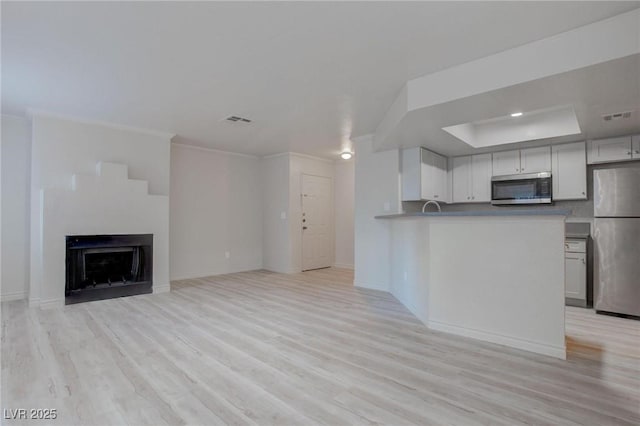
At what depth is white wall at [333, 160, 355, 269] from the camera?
24.4ft

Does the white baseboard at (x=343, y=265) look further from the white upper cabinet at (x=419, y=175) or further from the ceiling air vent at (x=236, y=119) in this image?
the ceiling air vent at (x=236, y=119)

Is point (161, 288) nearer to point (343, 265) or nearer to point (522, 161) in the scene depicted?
point (343, 265)

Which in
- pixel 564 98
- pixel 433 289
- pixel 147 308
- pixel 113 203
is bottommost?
pixel 147 308

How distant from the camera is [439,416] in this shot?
181 centimetres

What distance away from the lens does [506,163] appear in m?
5.07

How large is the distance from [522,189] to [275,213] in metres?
4.60

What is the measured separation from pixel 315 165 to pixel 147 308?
4.43 meters

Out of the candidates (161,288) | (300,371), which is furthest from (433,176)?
(161,288)

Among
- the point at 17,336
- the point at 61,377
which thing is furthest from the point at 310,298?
the point at 17,336

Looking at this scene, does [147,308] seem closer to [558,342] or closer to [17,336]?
[17,336]

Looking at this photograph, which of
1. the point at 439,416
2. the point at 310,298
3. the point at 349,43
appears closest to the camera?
the point at 439,416

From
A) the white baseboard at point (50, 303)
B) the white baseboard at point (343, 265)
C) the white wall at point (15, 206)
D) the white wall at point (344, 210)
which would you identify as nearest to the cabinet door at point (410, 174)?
the white wall at point (344, 210)

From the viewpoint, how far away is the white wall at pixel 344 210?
7445 millimetres

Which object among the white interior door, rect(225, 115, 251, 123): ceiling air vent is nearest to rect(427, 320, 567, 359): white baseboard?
rect(225, 115, 251, 123): ceiling air vent
